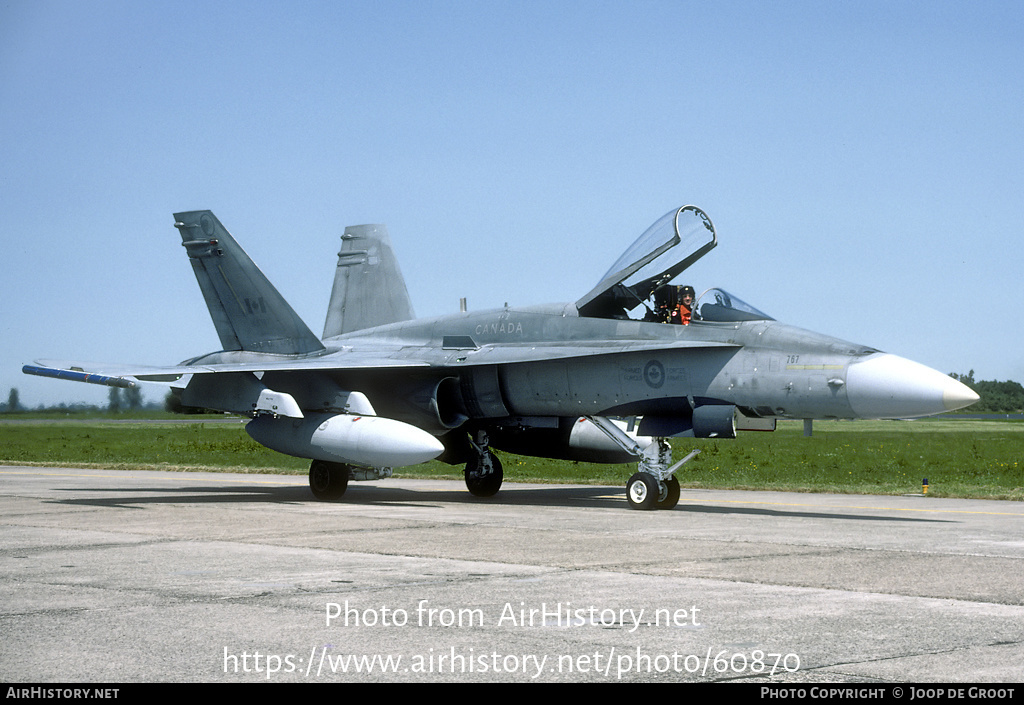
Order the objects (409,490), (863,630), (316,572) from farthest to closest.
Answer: (409,490) < (316,572) < (863,630)

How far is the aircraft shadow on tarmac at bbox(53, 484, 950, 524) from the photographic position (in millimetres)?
14648

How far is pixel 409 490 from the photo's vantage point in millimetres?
20125

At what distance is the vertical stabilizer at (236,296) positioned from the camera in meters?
19.0

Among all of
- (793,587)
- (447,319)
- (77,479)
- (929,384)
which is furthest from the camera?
(77,479)

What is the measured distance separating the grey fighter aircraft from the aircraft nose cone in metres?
0.02

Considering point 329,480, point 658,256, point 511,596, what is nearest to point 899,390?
point 658,256

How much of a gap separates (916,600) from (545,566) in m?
2.92

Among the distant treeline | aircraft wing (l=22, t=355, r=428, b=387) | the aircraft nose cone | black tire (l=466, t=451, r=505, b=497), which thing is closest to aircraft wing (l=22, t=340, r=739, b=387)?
aircraft wing (l=22, t=355, r=428, b=387)

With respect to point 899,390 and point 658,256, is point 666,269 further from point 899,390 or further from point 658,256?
point 899,390

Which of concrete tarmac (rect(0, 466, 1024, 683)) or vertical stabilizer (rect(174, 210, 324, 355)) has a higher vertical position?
vertical stabilizer (rect(174, 210, 324, 355))

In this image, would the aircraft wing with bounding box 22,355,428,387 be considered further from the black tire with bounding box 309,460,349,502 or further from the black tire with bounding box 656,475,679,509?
the black tire with bounding box 656,475,679,509

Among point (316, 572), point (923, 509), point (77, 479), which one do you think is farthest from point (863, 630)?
point (77, 479)

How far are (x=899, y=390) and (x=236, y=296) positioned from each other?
37.5ft
